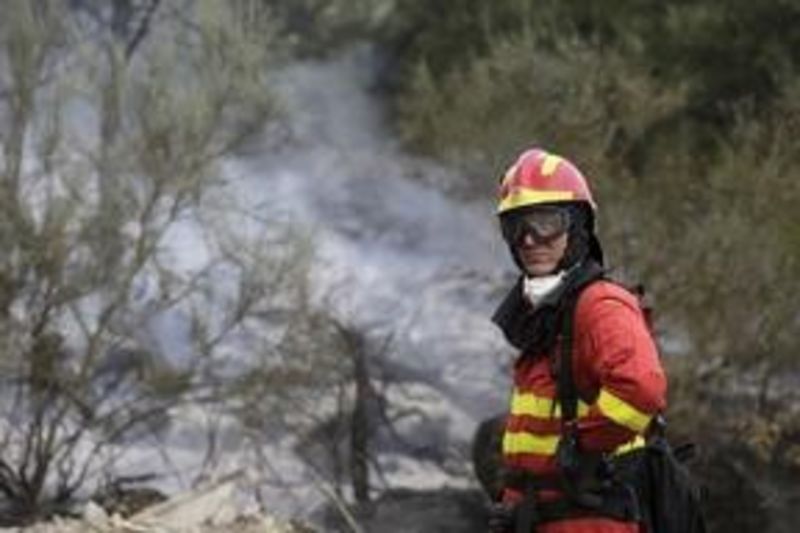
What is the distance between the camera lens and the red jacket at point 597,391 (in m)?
4.11

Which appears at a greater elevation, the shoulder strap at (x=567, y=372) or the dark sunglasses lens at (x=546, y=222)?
the dark sunglasses lens at (x=546, y=222)

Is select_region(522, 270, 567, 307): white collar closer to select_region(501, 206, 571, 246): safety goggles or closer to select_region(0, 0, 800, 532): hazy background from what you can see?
select_region(501, 206, 571, 246): safety goggles

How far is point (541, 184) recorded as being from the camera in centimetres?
444

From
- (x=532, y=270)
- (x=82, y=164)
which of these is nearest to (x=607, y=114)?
(x=82, y=164)

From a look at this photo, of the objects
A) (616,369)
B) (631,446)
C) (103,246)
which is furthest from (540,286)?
(103,246)

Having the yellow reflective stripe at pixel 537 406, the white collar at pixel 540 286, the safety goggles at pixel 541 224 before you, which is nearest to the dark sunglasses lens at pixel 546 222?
the safety goggles at pixel 541 224

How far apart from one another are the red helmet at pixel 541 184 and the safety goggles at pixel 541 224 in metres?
0.02

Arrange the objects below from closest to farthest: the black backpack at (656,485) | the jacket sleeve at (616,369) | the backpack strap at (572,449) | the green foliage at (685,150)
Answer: the jacket sleeve at (616,369), the backpack strap at (572,449), the black backpack at (656,485), the green foliage at (685,150)

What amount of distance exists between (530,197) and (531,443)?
24.8 inches

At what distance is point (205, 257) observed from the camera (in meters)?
14.9

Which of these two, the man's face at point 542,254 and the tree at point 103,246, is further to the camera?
the tree at point 103,246

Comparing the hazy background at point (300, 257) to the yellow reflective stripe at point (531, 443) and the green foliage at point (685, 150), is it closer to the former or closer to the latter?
the green foliage at point (685, 150)

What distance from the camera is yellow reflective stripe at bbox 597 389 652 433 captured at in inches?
162

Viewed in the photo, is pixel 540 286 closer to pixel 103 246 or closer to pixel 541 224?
pixel 541 224
